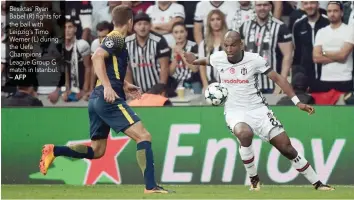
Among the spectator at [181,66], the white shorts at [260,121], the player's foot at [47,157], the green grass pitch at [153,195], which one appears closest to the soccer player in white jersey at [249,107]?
the white shorts at [260,121]

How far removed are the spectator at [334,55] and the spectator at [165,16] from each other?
2.46m

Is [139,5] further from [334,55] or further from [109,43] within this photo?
[109,43]

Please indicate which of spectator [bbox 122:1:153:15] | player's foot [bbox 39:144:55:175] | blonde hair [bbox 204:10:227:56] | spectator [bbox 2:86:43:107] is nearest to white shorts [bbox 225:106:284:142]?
player's foot [bbox 39:144:55:175]

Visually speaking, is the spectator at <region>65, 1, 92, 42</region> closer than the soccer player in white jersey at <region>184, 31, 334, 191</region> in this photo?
No

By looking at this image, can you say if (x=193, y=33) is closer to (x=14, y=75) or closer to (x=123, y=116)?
(x=14, y=75)

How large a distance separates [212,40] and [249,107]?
3.31 m

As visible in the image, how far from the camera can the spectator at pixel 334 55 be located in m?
17.3

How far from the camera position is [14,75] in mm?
18484

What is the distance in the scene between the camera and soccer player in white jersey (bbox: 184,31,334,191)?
14398 mm

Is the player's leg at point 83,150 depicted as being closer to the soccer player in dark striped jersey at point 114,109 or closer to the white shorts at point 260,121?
the soccer player in dark striped jersey at point 114,109

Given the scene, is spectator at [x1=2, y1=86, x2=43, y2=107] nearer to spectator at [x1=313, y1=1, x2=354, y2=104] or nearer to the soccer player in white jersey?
the soccer player in white jersey

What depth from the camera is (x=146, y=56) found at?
18.1 meters

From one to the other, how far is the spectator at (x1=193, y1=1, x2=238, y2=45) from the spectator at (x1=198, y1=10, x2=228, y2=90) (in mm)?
69

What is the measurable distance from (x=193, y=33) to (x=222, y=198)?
5610 mm
